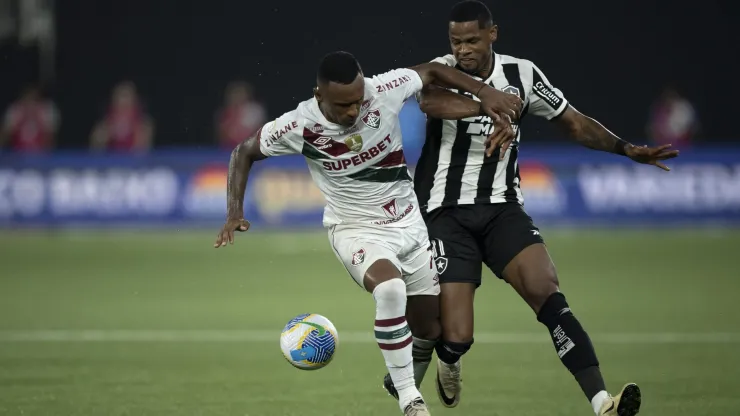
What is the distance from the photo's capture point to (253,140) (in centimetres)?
678

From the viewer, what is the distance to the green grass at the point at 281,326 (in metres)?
7.43

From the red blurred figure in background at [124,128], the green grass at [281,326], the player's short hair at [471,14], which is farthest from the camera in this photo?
the red blurred figure in background at [124,128]

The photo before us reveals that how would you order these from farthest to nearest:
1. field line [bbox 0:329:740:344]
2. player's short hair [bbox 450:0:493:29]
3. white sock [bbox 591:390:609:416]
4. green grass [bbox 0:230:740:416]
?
field line [bbox 0:329:740:344] < green grass [bbox 0:230:740:416] < player's short hair [bbox 450:0:493:29] < white sock [bbox 591:390:609:416]

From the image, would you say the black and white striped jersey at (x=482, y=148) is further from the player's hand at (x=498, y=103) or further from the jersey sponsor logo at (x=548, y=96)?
the player's hand at (x=498, y=103)

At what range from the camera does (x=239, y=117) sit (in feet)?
71.1

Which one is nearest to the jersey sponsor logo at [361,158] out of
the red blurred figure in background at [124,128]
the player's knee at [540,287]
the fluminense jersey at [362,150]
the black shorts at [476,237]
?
the fluminense jersey at [362,150]

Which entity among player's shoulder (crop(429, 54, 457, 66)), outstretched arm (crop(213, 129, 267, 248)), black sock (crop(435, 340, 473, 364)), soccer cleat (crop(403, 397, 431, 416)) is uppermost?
player's shoulder (crop(429, 54, 457, 66))

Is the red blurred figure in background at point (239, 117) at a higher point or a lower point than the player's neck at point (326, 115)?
lower

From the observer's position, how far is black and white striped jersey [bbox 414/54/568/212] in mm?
7141

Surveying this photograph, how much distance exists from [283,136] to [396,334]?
1283 millimetres

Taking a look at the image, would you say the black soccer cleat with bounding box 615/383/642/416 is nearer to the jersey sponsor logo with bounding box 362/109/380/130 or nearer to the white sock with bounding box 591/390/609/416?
the white sock with bounding box 591/390/609/416

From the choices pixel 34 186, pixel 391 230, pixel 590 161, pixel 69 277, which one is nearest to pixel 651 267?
pixel 590 161

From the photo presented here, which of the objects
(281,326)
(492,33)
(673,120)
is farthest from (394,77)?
(673,120)

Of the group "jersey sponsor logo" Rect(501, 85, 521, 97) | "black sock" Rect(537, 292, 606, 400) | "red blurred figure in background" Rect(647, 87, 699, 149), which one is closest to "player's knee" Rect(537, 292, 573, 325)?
"black sock" Rect(537, 292, 606, 400)
